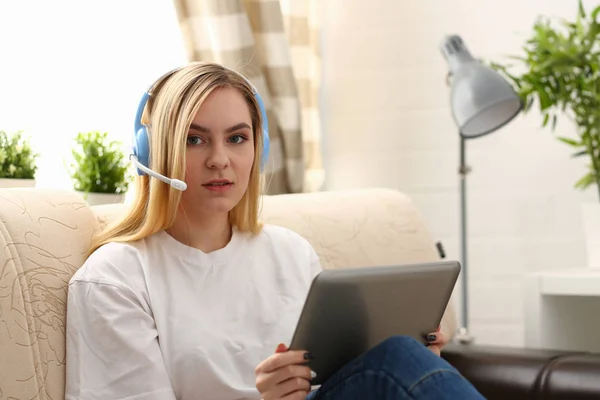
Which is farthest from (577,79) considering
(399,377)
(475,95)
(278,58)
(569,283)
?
(399,377)

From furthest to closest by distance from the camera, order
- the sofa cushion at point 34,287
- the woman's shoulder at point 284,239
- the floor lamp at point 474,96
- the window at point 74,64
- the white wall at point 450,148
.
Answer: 1. the white wall at point 450,148
2. the floor lamp at point 474,96
3. the window at point 74,64
4. the woman's shoulder at point 284,239
5. the sofa cushion at point 34,287

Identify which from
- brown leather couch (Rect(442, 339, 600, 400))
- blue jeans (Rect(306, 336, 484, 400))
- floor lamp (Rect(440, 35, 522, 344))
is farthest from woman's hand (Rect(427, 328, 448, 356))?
floor lamp (Rect(440, 35, 522, 344))

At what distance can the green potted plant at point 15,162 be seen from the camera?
1.55 m

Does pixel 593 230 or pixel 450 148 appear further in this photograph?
pixel 450 148

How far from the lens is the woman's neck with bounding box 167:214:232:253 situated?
1.39 m

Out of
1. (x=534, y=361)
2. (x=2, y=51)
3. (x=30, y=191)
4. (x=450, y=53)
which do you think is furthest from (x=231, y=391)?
(x=450, y=53)

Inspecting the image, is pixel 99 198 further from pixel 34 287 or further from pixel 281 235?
pixel 34 287

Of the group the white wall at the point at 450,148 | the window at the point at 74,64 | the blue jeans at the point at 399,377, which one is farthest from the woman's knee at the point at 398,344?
the white wall at the point at 450,148

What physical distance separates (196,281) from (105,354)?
20 cm

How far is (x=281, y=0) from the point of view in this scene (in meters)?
2.47

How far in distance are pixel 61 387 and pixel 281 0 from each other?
1536 mm

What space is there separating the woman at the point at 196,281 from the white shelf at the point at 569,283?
72cm

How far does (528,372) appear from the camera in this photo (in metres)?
1.55

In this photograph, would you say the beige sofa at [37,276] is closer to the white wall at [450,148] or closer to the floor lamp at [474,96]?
the floor lamp at [474,96]
